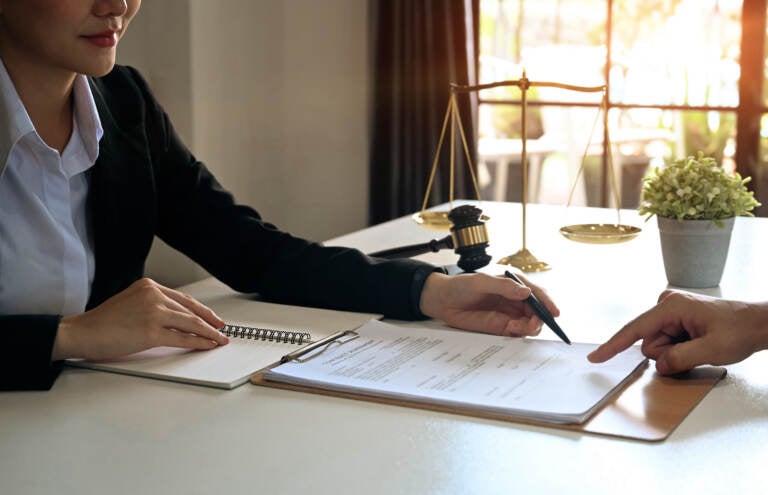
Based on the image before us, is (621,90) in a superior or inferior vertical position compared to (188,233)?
superior

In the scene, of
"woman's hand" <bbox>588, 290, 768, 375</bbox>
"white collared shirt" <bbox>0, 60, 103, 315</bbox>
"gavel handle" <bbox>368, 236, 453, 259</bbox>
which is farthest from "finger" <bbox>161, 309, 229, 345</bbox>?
"gavel handle" <bbox>368, 236, 453, 259</bbox>

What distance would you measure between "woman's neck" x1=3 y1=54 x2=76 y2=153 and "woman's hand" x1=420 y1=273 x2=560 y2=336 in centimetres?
59

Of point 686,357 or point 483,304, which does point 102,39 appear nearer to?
point 483,304

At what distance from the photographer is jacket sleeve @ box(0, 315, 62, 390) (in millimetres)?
1215

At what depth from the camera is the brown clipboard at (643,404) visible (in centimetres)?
107

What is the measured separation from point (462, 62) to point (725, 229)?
2.77 metres

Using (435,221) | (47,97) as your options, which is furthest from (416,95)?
(47,97)

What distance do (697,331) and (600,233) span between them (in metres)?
0.55

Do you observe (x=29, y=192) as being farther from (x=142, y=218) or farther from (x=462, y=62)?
(x=462, y=62)

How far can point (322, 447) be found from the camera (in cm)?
103

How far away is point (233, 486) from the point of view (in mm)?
934

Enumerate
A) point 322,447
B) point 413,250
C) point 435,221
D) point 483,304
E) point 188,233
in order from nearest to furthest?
point 322,447 → point 483,304 → point 188,233 → point 413,250 → point 435,221

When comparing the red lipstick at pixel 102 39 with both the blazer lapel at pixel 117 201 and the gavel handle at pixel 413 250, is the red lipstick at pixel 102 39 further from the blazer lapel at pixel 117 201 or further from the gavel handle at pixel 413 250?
the gavel handle at pixel 413 250

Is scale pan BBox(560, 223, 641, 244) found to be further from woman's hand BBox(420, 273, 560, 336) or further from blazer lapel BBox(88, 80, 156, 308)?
blazer lapel BBox(88, 80, 156, 308)
